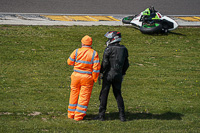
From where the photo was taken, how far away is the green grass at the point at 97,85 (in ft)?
25.6

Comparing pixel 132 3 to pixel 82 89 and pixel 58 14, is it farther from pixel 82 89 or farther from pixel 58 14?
pixel 82 89

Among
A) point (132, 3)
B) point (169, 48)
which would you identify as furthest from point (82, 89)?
point (132, 3)

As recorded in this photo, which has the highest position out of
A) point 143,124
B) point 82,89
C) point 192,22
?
point 192,22

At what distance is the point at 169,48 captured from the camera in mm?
15930

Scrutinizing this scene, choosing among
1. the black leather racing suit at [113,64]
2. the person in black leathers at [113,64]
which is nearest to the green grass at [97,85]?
the person in black leathers at [113,64]

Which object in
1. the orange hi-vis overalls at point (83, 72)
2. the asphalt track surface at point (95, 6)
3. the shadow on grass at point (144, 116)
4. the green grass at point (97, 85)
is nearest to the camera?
the orange hi-vis overalls at point (83, 72)

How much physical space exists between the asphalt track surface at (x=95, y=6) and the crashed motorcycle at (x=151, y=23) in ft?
16.8

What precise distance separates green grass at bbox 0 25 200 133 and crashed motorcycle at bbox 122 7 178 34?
0.34 metres

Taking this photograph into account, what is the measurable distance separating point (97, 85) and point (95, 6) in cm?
1377

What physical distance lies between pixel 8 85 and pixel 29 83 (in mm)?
668

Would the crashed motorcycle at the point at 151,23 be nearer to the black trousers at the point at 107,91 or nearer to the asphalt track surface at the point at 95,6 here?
the asphalt track surface at the point at 95,6

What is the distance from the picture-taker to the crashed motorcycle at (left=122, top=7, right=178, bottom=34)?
56.8ft

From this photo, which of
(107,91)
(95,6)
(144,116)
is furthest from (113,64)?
(95,6)

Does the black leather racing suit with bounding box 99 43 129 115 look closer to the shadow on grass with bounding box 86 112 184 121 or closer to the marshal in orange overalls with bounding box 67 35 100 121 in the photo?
the marshal in orange overalls with bounding box 67 35 100 121
